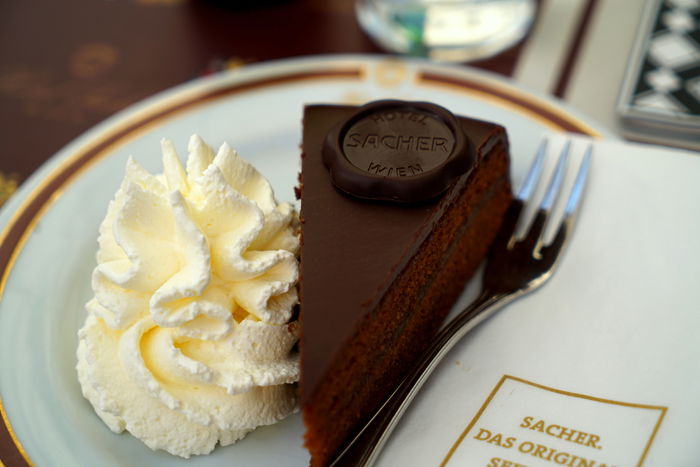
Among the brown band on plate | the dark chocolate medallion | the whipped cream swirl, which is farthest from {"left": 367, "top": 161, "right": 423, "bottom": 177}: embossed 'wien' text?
the brown band on plate

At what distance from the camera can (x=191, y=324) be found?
50.1 inches

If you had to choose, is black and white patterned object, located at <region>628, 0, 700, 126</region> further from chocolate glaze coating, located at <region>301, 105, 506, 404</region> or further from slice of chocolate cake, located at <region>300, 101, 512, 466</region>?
chocolate glaze coating, located at <region>301, 105, 506, 404</region>

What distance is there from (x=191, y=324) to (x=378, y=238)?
39 centimetres

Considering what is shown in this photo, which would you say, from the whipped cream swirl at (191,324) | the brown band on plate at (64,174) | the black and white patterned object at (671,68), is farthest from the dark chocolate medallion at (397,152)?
the black and white patterned object at (671,68)

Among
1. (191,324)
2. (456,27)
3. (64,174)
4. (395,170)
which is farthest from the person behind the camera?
(456,27)

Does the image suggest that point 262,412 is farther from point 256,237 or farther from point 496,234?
point 496,234

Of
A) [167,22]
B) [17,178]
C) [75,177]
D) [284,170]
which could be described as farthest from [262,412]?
[167,22]

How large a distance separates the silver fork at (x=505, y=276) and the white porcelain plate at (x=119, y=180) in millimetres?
101

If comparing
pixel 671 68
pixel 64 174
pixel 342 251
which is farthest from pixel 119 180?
pixel 671 68

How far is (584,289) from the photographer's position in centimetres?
148

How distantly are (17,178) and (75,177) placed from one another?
273mm

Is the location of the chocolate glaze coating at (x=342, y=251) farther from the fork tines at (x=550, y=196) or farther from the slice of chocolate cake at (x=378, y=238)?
the fork tines at (x=550, y=196)

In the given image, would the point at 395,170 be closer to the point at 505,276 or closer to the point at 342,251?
the point at 342,251

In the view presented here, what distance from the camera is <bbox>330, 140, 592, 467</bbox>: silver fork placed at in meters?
1.27
